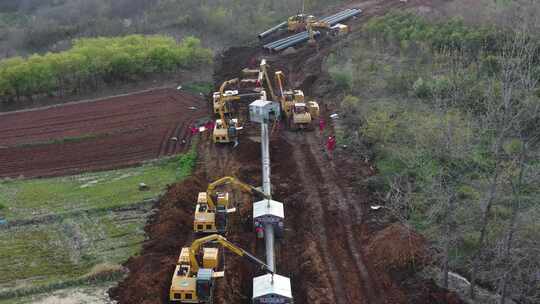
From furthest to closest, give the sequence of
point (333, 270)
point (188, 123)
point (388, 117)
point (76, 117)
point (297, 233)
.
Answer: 1. point (76, 117)
2. point (188, 123)
3. point (388, 117)
4. point (297, 233)
5. point (333, 270)

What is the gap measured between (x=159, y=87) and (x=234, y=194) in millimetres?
28190

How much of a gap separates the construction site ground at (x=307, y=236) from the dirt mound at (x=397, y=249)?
0.05 metres

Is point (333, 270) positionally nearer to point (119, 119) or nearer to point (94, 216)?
point (94, 216)

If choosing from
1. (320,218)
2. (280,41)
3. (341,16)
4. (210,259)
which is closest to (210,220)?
(210,259)

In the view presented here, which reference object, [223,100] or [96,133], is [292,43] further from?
[96,133]

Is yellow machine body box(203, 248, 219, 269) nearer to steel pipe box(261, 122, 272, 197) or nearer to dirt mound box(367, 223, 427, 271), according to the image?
steel pipe box(261, 122, 272, 197)

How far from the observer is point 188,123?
51406 millimetres

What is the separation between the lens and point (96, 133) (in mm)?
50781

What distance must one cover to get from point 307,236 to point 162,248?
860cm

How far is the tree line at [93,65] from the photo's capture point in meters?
59.0

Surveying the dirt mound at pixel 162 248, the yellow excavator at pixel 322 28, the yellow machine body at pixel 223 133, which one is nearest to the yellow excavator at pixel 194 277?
the dirt mound at pixel 162 248

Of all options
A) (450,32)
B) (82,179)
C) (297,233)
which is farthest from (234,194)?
(450,32)

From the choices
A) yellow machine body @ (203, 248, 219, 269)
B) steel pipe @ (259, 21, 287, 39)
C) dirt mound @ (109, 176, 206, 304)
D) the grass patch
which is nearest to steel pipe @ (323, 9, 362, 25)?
steel pipe @ (259, 21, 287, 39)

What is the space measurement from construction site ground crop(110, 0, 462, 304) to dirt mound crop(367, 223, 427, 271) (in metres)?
0.05
